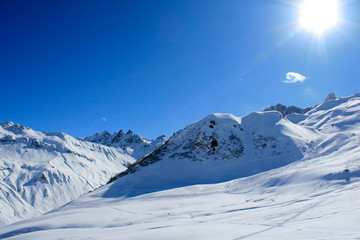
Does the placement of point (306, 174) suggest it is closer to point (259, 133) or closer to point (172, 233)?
point (172, 233)

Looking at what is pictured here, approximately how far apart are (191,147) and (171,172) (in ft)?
25.2

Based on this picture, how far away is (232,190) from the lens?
84.5ft

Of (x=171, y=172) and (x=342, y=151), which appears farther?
(x=171, y=172)

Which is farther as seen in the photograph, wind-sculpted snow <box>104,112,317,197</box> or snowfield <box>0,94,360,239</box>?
wind-sculpted snow <box>104,112,317,197</box>

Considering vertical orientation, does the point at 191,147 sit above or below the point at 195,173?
above

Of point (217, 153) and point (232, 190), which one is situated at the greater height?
point (217, 153)

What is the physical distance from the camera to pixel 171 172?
35.3 m

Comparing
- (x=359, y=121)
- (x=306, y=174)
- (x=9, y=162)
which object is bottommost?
(x=306, y=174)

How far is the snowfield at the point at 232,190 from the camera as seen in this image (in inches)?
385

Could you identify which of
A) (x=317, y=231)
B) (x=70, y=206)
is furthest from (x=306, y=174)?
(x=70, y=206)

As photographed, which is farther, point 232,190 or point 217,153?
point 217,153

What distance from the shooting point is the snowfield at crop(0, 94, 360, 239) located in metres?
9.77

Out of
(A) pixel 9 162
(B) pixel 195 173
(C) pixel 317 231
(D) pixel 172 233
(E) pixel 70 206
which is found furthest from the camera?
(A) pixel 9 162

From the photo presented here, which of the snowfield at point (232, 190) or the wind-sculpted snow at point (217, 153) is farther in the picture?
the wind-sculpted snow at point (217, 153)
